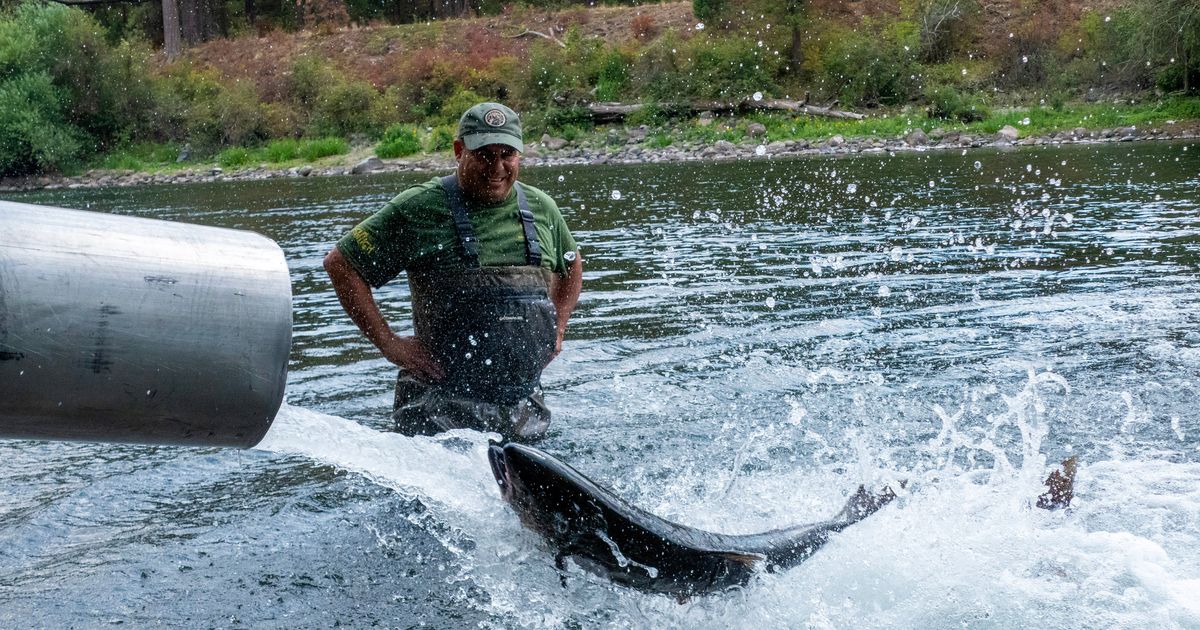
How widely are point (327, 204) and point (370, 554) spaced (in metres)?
21.5

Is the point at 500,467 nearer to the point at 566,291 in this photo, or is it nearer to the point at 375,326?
the point at 375,326

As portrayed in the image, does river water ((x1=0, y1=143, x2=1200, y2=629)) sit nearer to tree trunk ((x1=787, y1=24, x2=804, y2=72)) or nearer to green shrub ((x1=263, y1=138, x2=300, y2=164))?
green shrub ((x1=263, y1=138, x2=300, y2=164))

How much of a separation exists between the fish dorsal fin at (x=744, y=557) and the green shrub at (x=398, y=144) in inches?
1501

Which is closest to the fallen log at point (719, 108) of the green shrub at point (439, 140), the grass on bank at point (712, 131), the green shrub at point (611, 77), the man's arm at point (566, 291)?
the grass on bank at point (712, 131)

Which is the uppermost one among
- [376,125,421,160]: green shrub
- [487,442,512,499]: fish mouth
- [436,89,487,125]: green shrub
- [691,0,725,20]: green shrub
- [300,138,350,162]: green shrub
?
[691,0,725,20]: green shrub

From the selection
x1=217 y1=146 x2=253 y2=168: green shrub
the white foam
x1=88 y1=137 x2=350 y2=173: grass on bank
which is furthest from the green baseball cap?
x1=217 y1=146 x2=253 y2=168: green shrub

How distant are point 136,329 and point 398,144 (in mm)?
39688

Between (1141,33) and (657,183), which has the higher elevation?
(1141,33)

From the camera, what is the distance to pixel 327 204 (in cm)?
2558

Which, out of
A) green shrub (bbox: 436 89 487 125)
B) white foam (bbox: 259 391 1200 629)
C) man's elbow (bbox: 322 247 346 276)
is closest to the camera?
white foam (bbox: 259 391 1200 629)

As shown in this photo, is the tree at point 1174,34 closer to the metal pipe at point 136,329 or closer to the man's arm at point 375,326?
the man's arm at point 375,326

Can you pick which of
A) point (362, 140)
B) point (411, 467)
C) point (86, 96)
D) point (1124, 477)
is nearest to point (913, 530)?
point (1124, 477)

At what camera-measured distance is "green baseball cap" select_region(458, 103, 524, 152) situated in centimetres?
505

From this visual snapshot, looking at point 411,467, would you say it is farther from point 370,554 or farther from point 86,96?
point 86,96
